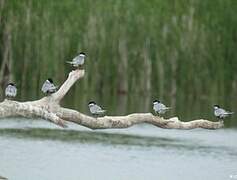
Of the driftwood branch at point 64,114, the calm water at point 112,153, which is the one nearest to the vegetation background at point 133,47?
the calm water at point 112,153

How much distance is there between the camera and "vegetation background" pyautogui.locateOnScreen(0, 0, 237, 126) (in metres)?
48.9

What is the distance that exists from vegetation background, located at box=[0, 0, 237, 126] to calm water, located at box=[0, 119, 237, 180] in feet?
48.1

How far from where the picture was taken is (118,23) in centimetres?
5219

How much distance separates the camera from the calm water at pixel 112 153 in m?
22.5

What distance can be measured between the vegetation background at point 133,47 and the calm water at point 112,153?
1466cm

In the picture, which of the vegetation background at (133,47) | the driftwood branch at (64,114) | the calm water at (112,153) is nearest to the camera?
the driftwood branch at (64,114)

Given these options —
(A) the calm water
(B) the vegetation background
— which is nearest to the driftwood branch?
(A) the calm water

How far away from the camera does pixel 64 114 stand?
57.8ft

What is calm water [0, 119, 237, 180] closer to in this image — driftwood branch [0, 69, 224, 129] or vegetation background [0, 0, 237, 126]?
driftwood branch [0, 69, 224, 129]

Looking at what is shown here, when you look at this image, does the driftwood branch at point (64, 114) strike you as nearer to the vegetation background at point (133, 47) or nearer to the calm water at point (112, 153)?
the calm water at point (112, 153)

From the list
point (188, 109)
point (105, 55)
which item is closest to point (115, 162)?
point (188, 109)

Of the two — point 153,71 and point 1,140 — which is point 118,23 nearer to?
point 153,71

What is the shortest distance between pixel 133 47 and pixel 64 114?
3511 cm

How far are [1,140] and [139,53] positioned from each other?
25.6 m
